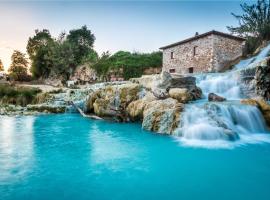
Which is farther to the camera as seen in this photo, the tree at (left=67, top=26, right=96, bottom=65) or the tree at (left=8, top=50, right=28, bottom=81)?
the tree at (left=8, top=50, right=28, bottom=81)

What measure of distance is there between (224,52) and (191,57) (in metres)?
3.44

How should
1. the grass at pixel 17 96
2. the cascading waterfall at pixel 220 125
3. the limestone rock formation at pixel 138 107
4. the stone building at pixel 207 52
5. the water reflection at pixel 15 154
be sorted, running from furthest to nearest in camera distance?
1. the stone building at pixel 207 52
2. the grass at pixel 17 96
3. the limestone rock formation at pixel 138 107
4. the cascading waterfall at pixel 220 125
5. the water reflection at pixel 15 154

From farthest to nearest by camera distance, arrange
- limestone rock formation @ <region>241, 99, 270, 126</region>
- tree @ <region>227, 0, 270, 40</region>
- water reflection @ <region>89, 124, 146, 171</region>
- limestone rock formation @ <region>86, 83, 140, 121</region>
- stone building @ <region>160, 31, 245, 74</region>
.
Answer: tree @ <region>227, 0, 270, 40</region> → stone building @ <region>160, 31, 245, 74</region> → limestone rock formation @ <region>86, 83, 140, 121</region> → limestone rock formation @ <region>241, 99, 270, 126</region> → water reflection @ <region>89, 124, 146, 171</region>

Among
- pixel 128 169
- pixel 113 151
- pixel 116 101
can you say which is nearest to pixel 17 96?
pixel 116 101

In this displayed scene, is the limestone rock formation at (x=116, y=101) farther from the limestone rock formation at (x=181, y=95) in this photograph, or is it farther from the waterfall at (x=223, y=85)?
the waterfall at (x=223, y=85)

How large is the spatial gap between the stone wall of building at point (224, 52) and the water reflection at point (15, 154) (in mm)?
19180

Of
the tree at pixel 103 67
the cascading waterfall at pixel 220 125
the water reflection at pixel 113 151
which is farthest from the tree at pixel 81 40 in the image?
the cascading waterfall at pixel 220 125

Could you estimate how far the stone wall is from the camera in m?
23.6

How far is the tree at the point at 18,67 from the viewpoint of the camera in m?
46.6

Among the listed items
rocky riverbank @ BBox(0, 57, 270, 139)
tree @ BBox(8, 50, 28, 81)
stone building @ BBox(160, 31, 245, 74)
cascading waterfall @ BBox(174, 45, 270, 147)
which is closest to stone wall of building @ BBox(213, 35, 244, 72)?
stone building @ BBox(160, 31, 245, 74)

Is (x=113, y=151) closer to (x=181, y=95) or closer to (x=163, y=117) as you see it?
(x=163, y=117)

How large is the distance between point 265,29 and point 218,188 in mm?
28820

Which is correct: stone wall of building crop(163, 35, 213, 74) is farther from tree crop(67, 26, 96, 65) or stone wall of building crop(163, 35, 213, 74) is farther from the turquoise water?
tree crop(67, 26, 96, 65)

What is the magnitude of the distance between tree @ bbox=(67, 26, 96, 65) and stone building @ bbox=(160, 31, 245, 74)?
21.0 m
